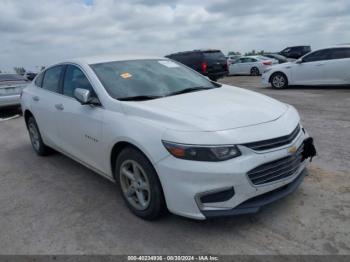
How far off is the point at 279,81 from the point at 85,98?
11.1m

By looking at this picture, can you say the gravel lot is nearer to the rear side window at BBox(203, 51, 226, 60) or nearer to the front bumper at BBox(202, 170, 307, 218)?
the front bumper at BBox(202, 170, 307, 218)

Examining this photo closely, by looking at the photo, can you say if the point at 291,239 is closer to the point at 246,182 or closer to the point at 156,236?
the point at 246,182

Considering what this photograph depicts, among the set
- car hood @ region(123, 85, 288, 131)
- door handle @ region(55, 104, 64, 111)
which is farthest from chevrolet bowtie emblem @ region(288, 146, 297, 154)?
door handle @ region(55, 104, 64, 111)

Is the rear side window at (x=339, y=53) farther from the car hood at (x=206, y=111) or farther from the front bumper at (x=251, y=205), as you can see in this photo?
the front bumper at (x=251, y=205)

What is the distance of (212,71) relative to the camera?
16.9 metres

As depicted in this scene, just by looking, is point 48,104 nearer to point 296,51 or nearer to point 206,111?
point 206,111

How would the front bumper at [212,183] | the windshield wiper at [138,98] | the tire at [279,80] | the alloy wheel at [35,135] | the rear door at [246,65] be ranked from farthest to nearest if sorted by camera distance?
the rear door at [246,65]
the tire at [279,80]
the alloy wheel at [35,135]
the windshield wiper at [138,98]
the front bumper at [212,183]

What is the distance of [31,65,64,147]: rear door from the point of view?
4902 mm

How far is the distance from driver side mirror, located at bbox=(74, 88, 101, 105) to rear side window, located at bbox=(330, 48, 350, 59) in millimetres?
10578

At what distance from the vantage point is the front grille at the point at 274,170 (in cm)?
297

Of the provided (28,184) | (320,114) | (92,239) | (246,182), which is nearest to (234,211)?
(246,182)

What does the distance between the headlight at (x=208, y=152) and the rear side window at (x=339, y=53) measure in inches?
423

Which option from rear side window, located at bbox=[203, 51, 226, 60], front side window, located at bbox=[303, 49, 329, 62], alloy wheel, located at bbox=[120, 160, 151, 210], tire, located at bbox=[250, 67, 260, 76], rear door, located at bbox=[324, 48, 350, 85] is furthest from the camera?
tire, located at bbox=[250, 67, 260, 76]

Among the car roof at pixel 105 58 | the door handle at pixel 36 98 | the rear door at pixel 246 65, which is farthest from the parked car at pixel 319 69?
the rear door at pixel 246 65
